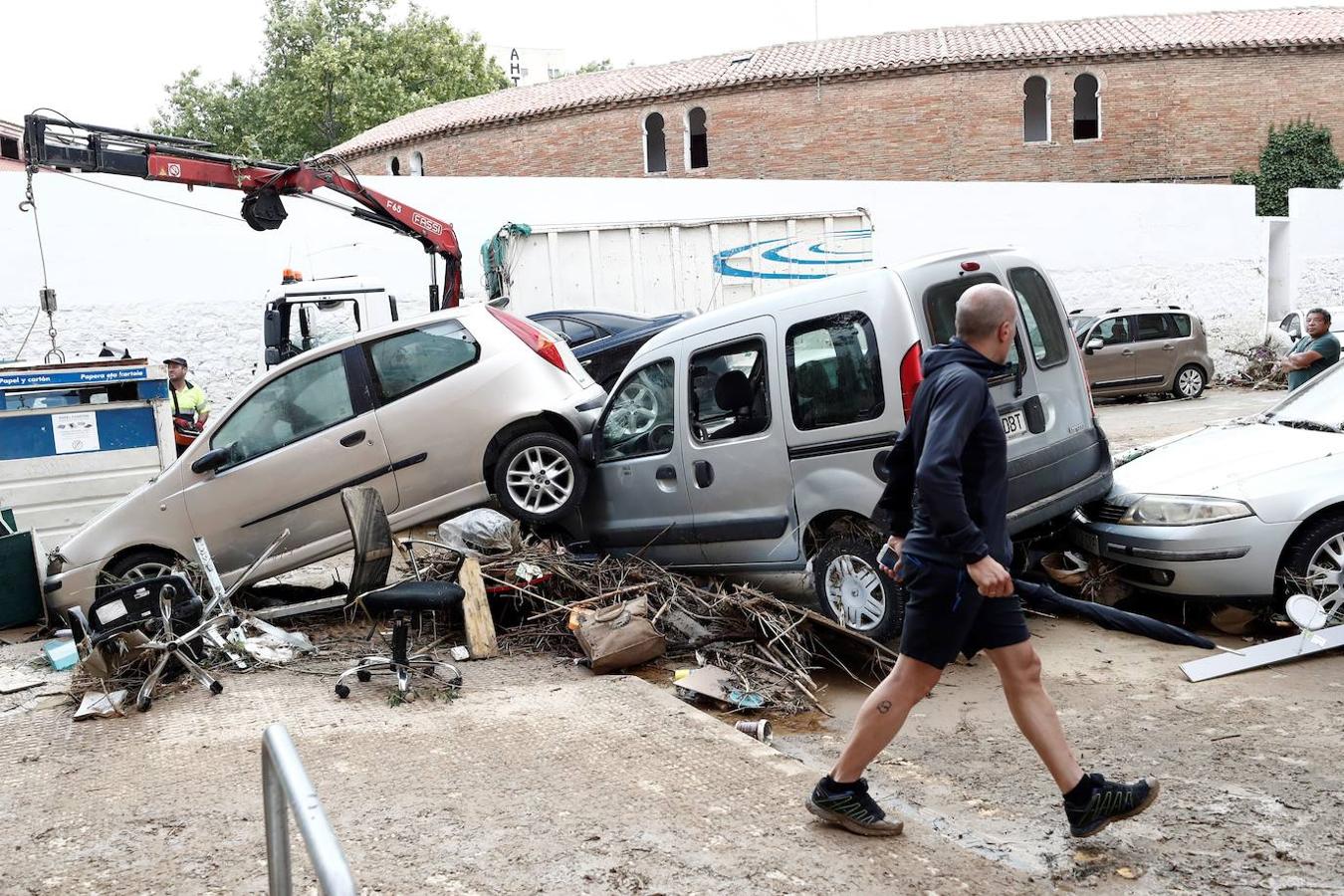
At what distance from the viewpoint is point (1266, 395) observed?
1995 cm

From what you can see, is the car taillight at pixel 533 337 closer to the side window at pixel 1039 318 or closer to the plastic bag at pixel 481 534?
the plastic bag at pixel 481 534

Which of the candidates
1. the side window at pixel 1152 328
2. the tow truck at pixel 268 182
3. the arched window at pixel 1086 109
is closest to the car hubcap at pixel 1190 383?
the side window at pixel 1152 328

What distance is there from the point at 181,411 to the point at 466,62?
144 feet

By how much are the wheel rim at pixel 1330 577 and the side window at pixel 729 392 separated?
9.48 feet

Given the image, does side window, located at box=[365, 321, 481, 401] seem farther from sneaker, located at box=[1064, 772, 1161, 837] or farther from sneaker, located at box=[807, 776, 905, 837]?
sneaker, located at box=[1064, 772, 1161, 837]

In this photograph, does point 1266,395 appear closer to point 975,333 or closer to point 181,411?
point 181,411

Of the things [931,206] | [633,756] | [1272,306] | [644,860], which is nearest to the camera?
[644,860]

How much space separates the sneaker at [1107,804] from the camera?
→ 12.2 feet

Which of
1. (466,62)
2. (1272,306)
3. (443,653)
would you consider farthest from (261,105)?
(443,653)

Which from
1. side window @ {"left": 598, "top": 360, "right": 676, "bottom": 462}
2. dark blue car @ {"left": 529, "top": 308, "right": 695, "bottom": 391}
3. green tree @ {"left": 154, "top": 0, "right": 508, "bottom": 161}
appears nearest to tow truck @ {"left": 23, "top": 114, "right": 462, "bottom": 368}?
dark blue car @ {"left": 529, "top": 308, "right": 695, "bottom": 391}

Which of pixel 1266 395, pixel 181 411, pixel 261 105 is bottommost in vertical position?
pixel 1266 395

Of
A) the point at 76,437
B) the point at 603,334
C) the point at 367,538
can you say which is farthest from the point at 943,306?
the point at 603,334

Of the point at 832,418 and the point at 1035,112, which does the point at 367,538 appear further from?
the point at 1035,112

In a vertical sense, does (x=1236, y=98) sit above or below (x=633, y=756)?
above
